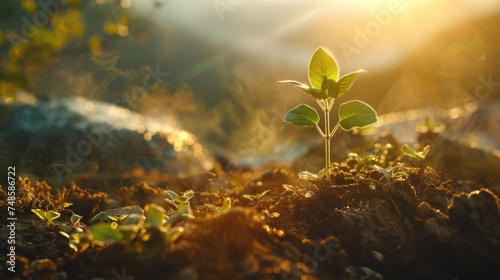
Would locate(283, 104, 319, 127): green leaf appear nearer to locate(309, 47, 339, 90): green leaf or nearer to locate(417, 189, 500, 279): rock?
→ locate(309, 47, 339, 90): green leaf

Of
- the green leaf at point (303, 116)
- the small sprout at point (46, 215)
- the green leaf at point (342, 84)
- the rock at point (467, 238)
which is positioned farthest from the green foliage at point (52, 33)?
the rock at point (467, 238)

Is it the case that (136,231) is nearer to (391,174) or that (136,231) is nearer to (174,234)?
(174,234)

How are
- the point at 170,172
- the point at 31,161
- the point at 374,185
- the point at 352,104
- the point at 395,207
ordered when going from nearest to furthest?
the point at 395,207 < the point at 374,185 < the point at 352,104 < the point at 31,161 < the point at 170,172

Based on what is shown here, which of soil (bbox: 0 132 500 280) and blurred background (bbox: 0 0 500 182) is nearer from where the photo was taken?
soil (bbox: 0 132 500 280)

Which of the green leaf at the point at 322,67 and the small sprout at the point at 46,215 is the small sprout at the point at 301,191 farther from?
the small sprout at the point at 46,215

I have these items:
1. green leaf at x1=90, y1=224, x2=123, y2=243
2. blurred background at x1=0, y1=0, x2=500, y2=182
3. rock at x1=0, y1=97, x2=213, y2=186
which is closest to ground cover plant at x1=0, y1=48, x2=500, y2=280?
green leaf at x1=90, y1=224, x2=123, y2=243

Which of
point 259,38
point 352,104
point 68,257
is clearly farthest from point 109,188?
point 259,38

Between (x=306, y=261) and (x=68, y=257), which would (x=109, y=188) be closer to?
(x=68, y=257)
